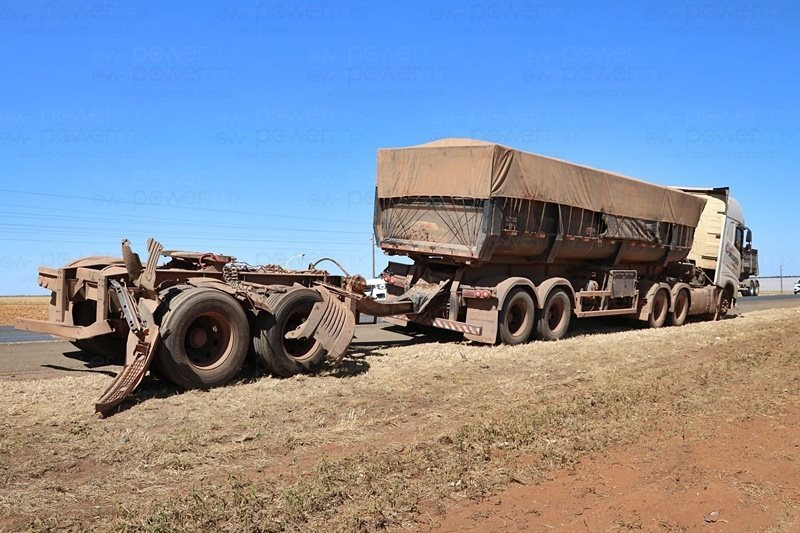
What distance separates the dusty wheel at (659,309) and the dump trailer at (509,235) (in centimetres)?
37

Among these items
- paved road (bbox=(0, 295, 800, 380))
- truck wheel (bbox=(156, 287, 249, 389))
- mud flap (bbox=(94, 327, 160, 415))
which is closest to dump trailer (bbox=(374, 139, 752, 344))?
paved road (bbox=(0, 295, 800, 380))

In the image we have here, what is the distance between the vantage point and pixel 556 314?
13922 mm

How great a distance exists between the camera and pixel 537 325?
13.2 metres

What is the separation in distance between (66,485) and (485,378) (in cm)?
559

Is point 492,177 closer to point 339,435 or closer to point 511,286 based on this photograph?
point 511,286

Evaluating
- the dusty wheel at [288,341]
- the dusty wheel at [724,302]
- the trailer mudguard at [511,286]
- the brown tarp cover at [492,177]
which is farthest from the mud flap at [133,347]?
the dusty wheel at [724,302]

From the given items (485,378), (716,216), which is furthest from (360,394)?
(716,216)

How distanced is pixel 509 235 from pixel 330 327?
439 centimetres

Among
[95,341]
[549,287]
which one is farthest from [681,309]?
[95,341]

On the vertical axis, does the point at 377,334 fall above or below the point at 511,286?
below

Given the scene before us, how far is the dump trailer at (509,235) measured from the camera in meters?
11.8

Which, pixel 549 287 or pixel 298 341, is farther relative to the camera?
pixel 549 287

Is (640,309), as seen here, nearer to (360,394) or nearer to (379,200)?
(379,200)

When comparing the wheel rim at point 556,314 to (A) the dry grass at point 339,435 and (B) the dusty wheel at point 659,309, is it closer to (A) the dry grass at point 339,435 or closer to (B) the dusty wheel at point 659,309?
(A) the dry grass at point 339,435
